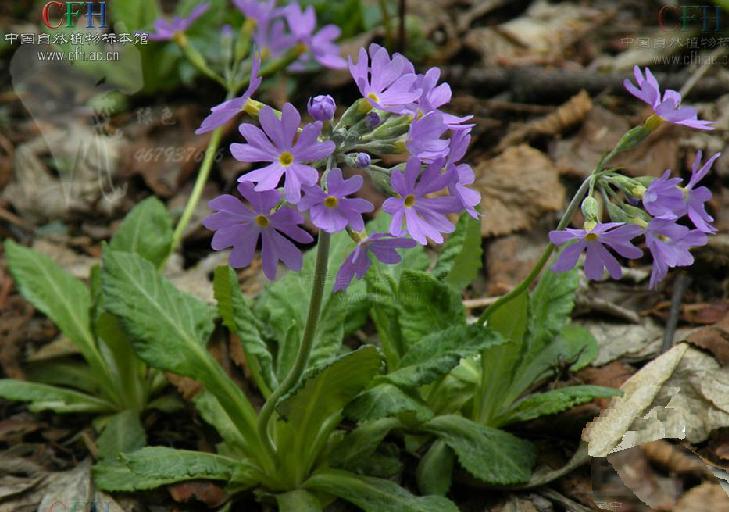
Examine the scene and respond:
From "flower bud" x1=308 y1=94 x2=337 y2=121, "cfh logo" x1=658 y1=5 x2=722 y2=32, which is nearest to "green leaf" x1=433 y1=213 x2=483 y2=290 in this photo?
"flower bud" x1=308 y1=94 x2=337 y2=121

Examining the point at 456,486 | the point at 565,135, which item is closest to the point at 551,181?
the point at 565,135

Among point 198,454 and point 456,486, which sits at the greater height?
point 198,454

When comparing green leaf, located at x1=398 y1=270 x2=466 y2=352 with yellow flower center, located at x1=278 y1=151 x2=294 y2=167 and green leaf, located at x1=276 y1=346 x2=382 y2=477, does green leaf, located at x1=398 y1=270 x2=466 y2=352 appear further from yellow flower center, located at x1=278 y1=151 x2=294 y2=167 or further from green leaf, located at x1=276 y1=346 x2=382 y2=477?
yellow flower center, located at x1=278 y1=151 x2=294 y2=167

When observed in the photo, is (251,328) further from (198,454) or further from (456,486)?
(456,486)

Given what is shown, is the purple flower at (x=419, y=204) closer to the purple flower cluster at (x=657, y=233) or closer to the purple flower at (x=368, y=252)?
the purple flower at (x=368, y=252)

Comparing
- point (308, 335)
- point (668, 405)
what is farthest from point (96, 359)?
point (668, 405)

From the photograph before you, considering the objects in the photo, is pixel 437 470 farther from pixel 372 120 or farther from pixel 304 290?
pixel 372 120
